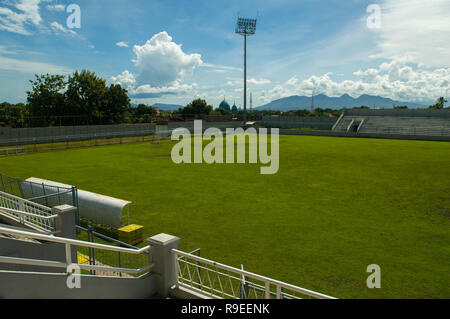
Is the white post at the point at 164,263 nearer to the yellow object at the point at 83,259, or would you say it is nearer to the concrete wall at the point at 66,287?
the concrete wall at the point at 66,287

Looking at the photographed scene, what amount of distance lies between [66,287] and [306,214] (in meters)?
11.0

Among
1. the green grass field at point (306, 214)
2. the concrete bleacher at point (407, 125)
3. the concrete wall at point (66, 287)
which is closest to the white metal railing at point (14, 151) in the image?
the green grass field at point (306, 214)

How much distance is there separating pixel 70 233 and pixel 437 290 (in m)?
10.5

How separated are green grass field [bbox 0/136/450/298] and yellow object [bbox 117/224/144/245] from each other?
0.80 meters

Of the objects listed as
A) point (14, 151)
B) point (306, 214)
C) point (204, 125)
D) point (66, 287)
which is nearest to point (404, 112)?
point (204, 125)

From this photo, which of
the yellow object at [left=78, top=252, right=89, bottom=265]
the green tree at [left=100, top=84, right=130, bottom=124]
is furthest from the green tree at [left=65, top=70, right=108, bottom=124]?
the yellow object at [left=78, top=252, right=89, bottom=265]

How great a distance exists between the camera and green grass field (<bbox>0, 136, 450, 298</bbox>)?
9102 mm

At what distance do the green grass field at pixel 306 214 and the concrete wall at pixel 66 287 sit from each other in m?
3.98

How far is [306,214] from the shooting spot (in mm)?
14070

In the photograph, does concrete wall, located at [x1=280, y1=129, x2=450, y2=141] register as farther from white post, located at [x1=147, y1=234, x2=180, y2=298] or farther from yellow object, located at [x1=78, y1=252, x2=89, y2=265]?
white post, located at [x1=147, y1=234, x2=180, y2=298]

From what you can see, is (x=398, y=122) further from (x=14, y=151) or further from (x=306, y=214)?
(x=14, y=151)

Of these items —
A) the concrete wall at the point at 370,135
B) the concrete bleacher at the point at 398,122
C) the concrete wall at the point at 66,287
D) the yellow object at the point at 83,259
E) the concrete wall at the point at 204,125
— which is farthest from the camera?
the concrete wall at the point at 204,125

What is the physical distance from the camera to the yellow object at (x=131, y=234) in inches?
440
